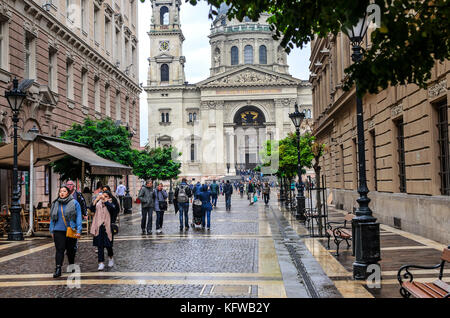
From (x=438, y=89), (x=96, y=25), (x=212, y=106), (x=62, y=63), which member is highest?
(x=212, y=106)

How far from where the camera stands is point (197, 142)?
271 feet

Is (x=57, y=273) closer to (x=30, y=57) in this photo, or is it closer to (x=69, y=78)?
(x=30, y=57)

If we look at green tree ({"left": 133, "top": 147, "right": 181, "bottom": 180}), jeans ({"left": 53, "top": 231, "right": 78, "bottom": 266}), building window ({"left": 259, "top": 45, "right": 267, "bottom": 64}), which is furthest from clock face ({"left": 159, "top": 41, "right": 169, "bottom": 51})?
jeans ({"left": 53, "top": 231, "right": 78, "bottom": 266})

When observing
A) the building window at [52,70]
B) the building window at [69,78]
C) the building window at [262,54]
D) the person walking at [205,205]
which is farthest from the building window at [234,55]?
the person walking at [205,205]

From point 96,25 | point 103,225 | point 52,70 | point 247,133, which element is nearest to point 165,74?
point 247,133

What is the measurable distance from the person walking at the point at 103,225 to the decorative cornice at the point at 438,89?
7.54 meters

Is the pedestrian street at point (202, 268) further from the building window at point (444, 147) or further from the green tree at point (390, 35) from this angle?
the green tree at point (390, 35)

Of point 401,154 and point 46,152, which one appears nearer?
point 401,154

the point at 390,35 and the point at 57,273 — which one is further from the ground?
the point at 390,35

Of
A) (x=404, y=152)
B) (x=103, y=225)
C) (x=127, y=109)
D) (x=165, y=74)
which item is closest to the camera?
(x=103, y=225)

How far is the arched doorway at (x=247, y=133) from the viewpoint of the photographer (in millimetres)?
84375

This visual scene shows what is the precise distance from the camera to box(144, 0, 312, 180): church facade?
265 ft

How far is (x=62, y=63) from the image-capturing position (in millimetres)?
24406

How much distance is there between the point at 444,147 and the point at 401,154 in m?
3.40
